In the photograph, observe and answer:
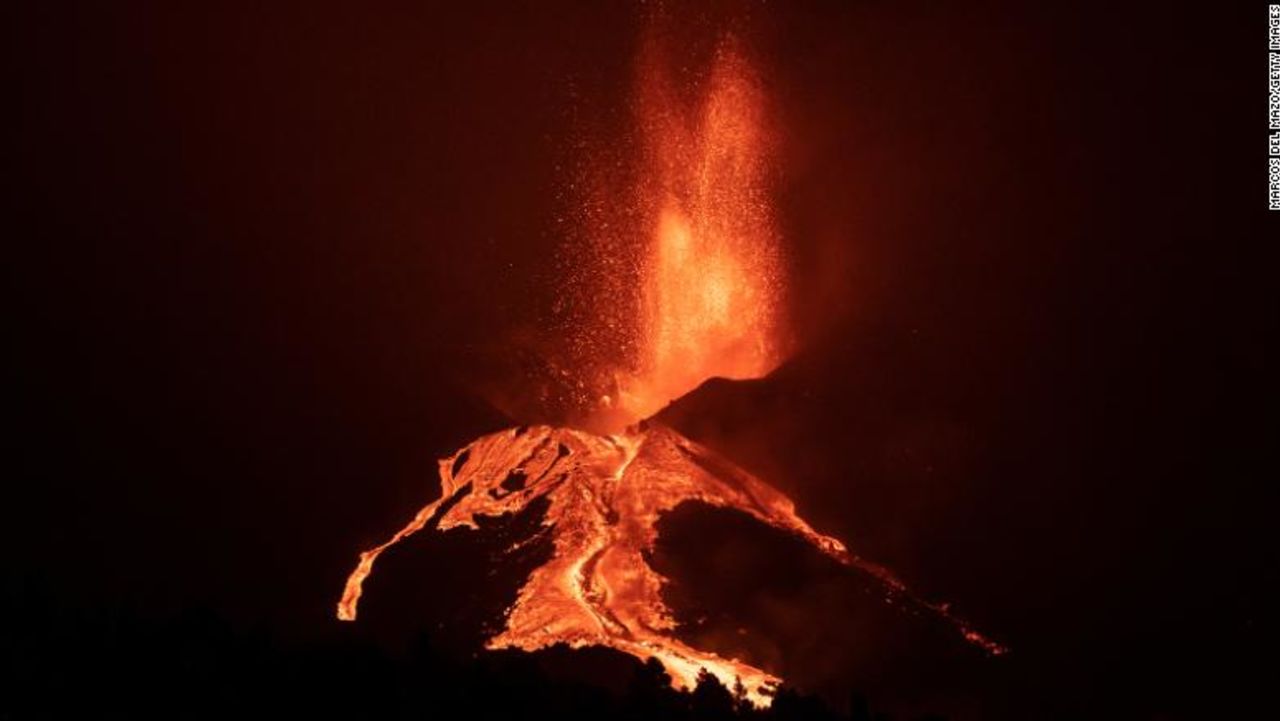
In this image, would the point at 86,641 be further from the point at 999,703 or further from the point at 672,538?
the point at 999,703

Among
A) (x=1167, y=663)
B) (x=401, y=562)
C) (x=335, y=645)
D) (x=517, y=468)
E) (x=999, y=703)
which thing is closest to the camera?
(x=335, y=645)

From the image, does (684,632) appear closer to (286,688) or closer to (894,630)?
(894,630)

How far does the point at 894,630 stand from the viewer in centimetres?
1423

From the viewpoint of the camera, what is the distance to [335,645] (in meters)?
8.90

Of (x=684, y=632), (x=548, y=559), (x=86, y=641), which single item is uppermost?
(x=548, y=559)

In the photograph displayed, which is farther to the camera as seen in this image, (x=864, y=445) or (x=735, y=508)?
(x=864, y=445)

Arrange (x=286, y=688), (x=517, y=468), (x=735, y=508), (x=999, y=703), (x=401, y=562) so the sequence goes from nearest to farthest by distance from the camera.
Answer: (x=286, y=688) → (x=999, y=703) → (x=735, y=508) → (x=401, y=562) → (x=517, y=468)

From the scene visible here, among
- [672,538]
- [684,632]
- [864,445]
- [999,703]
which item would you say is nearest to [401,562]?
[672,538]

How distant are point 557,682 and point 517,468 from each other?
10689 mm

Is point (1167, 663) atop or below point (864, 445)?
below

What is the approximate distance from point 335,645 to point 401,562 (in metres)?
8.85

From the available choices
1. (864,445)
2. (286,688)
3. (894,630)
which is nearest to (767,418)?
(864,445)

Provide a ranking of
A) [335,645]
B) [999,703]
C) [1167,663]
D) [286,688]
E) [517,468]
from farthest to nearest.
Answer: [517,468], [1167,663], [999,703], [335,645], [286,688]

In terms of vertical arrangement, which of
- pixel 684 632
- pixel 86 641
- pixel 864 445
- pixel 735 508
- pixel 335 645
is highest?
pixel 864 445
